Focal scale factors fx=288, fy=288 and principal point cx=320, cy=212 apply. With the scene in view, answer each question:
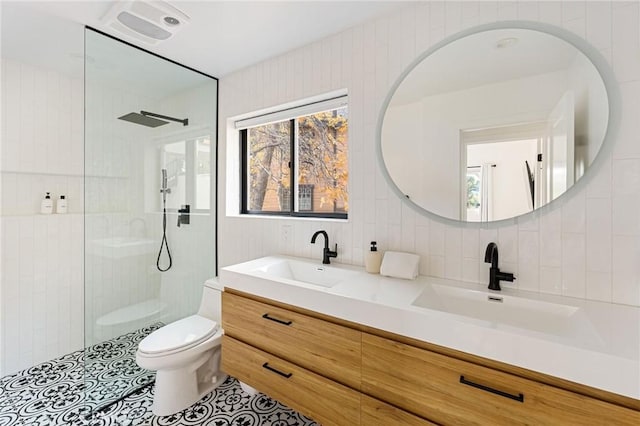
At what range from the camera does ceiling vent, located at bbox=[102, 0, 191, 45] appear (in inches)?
57.6

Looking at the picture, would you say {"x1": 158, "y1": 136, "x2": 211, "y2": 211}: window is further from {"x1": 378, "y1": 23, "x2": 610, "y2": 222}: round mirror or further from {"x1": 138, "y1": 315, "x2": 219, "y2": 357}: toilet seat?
{"x1": 378, "y1": 23, "x2": 610, "y2": 222}: round mirror

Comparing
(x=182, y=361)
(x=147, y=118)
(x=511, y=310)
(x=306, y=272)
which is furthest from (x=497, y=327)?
(x=147, y=118)

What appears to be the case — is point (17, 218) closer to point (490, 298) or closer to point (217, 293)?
point (217, 293)

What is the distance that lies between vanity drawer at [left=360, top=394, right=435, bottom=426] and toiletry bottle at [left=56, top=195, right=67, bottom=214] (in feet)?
8.72

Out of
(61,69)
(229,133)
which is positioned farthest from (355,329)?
(61,69)

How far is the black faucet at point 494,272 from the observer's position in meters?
1.24

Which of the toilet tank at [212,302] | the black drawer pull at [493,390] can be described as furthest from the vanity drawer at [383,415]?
the toilet tank at [212,302]

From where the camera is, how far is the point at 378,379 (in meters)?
1.10

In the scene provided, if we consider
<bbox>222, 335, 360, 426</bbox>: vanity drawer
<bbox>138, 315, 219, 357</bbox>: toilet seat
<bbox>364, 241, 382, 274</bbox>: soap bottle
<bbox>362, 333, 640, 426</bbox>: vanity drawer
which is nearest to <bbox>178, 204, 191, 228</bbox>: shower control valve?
<bbox>138, 315, 219, 357</bbox>: toilet seat

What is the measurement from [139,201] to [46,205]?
2.78ft

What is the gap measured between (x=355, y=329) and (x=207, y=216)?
5.65 ft

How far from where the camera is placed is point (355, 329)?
3.78 feet

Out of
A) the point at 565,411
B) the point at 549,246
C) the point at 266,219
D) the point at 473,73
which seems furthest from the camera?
the point at 266,219

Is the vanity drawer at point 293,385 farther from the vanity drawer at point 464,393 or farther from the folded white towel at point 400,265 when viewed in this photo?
the folded white towel at point 400,265
